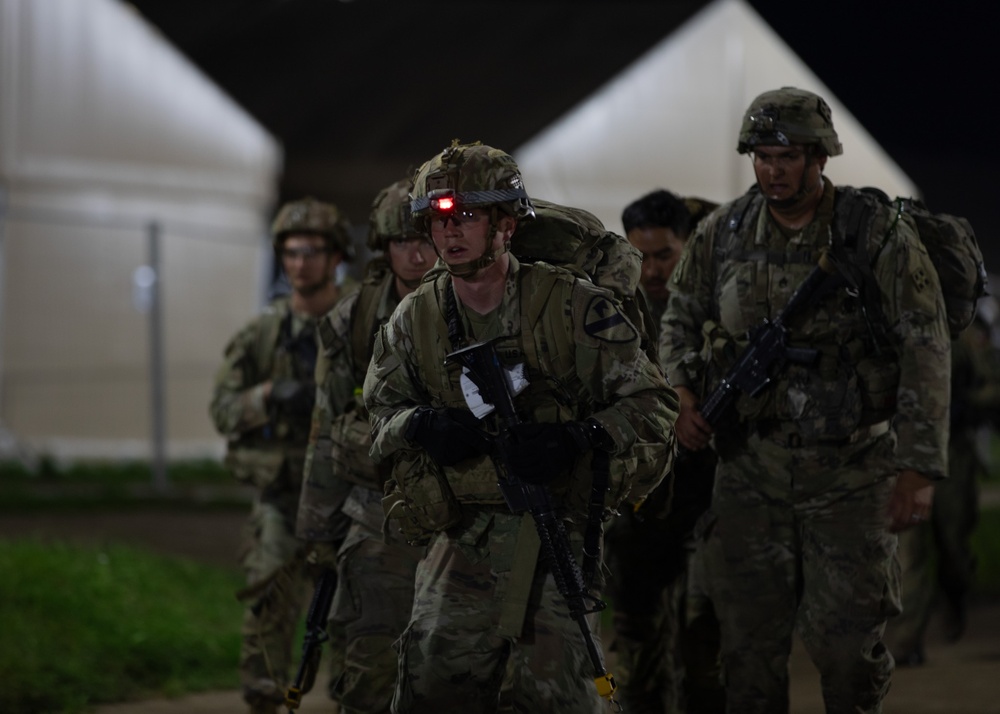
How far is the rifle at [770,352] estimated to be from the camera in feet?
17.4

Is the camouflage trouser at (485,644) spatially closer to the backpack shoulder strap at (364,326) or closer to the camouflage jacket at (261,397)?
the backpack shoulder strap at (364,326)

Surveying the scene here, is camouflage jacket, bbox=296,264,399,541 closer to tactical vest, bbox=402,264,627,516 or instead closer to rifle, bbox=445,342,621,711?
tactical vest, bbox=402,264,627,516

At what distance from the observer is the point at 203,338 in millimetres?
14820

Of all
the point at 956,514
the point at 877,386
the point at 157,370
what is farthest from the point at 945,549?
the point at 157,370

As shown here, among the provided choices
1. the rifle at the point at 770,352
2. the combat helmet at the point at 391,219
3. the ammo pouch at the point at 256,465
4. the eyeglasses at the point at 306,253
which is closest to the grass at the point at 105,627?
the ammo pouch at the point at 256,465

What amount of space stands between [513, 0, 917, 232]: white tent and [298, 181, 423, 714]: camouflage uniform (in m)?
10.7

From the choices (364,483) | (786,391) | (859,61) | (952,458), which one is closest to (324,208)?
(364,483)

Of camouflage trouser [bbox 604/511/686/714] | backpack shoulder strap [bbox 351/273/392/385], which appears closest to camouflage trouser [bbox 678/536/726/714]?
camouflage trouser [bbox 604/511/686/714]

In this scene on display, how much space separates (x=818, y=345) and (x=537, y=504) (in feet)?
5.07

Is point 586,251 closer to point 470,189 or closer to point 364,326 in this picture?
point 470,189

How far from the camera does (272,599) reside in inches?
263

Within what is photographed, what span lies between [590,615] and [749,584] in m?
1.20

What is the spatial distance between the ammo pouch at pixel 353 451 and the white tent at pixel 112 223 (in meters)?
7.97

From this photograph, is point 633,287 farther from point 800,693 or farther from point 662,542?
point 800,693
